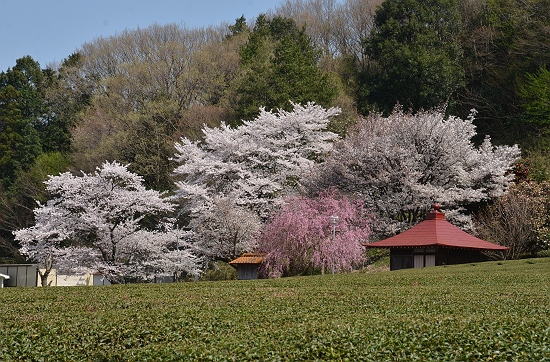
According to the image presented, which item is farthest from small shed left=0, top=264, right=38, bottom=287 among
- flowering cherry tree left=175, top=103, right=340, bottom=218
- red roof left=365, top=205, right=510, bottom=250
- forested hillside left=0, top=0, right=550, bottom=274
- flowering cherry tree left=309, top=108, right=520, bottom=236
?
red roof left=365, top=205, right=510, bottom=250

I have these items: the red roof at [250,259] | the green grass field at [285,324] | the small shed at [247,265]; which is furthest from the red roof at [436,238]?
the green grass field at [285,324]

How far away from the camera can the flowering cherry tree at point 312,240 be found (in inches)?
1342

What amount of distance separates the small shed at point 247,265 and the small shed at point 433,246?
5849 mm

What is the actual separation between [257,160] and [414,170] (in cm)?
807

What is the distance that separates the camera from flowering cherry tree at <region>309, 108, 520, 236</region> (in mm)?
36562

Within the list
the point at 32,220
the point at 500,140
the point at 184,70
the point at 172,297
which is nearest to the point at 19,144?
the point at 32,220

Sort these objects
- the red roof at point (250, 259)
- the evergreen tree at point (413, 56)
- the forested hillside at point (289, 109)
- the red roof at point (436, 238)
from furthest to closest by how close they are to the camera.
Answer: the evergreen tree at point (413, 56), the forested hillside at point (289, 109), the red roof at point (250, 259), the red roof at point (436, 238)

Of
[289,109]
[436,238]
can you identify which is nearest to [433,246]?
[436,238]

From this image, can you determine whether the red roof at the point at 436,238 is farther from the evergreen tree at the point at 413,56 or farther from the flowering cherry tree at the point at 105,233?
the evergreen tree at the point at 413,56

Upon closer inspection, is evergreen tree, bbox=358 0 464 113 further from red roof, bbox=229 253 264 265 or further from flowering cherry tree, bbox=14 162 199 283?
flowering cherry tree, bbox=14 162 199 283

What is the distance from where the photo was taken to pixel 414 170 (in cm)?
3700

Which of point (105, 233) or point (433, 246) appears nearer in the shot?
point (433, 246)

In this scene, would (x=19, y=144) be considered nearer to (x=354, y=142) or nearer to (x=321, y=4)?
(x=321, y=4)

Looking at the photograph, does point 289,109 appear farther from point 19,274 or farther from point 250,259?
point 19,274
